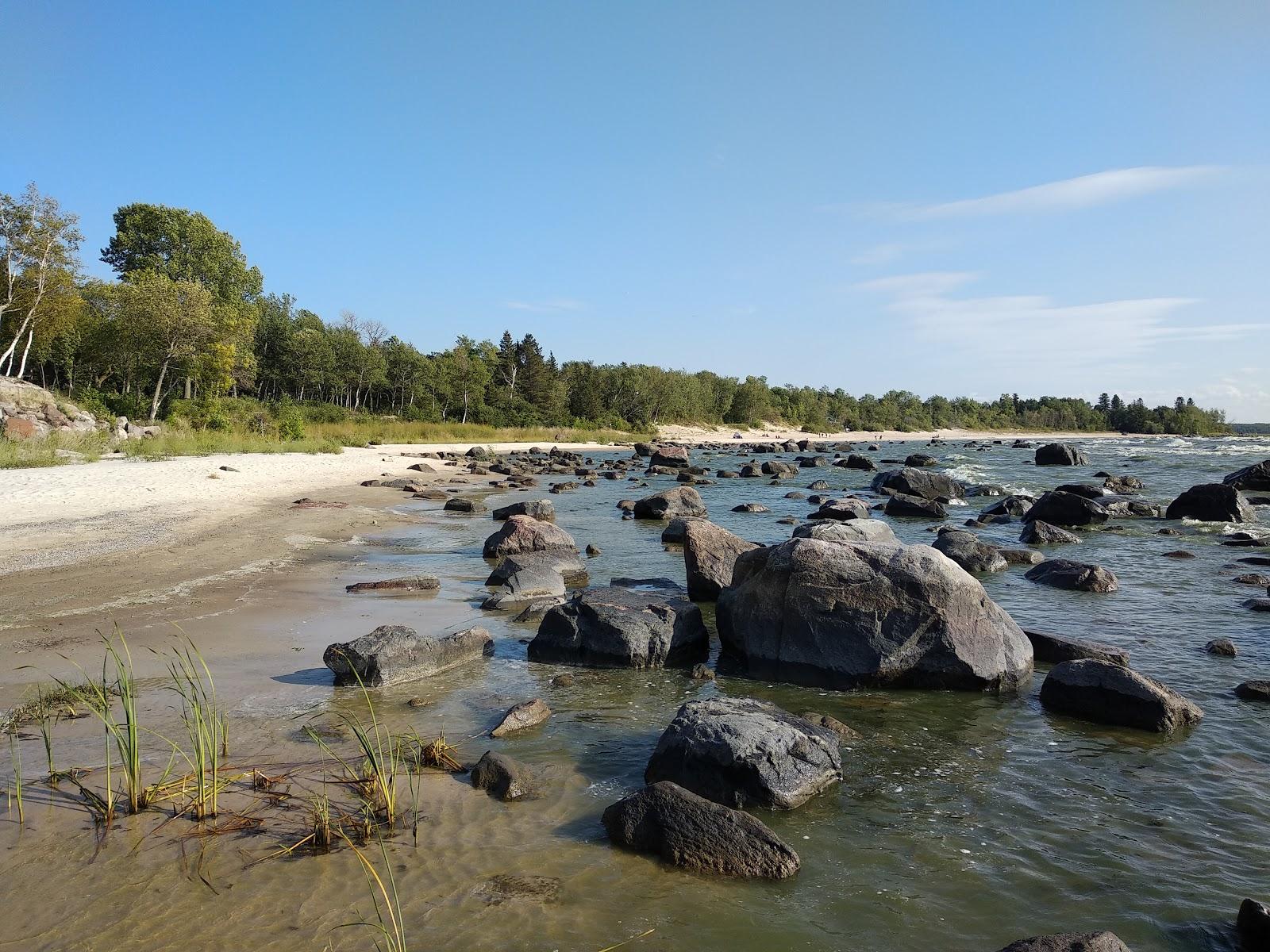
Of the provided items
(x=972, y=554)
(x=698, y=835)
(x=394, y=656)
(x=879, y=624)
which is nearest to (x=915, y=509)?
(x=972, y=554)

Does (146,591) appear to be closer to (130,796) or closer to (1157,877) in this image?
(130,796)

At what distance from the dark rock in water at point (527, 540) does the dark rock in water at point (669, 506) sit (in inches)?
300

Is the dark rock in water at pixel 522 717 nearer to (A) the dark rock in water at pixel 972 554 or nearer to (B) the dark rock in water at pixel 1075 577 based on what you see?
(A) the dark rock in water at pixel 972 554

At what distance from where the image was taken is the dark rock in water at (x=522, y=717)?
668 cm

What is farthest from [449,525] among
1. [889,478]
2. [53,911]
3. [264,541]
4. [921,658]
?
[889,478]

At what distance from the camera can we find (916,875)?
4676mm

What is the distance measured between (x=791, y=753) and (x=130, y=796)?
4.49 m

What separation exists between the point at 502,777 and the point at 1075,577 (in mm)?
11568

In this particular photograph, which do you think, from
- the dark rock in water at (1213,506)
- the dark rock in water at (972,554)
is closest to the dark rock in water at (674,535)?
the dark rock in water at (972,554)

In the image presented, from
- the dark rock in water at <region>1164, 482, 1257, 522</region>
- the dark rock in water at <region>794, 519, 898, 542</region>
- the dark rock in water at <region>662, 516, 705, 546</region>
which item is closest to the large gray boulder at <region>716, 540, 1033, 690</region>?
the dark rock in water at <region>794, 519, 898, 542</region>

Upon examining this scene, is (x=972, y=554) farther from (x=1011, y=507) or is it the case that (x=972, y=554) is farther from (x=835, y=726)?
(x=1011, y=507)

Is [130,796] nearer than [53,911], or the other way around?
[53,911]

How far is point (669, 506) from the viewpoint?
2314 cm

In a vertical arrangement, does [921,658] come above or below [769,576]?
below
